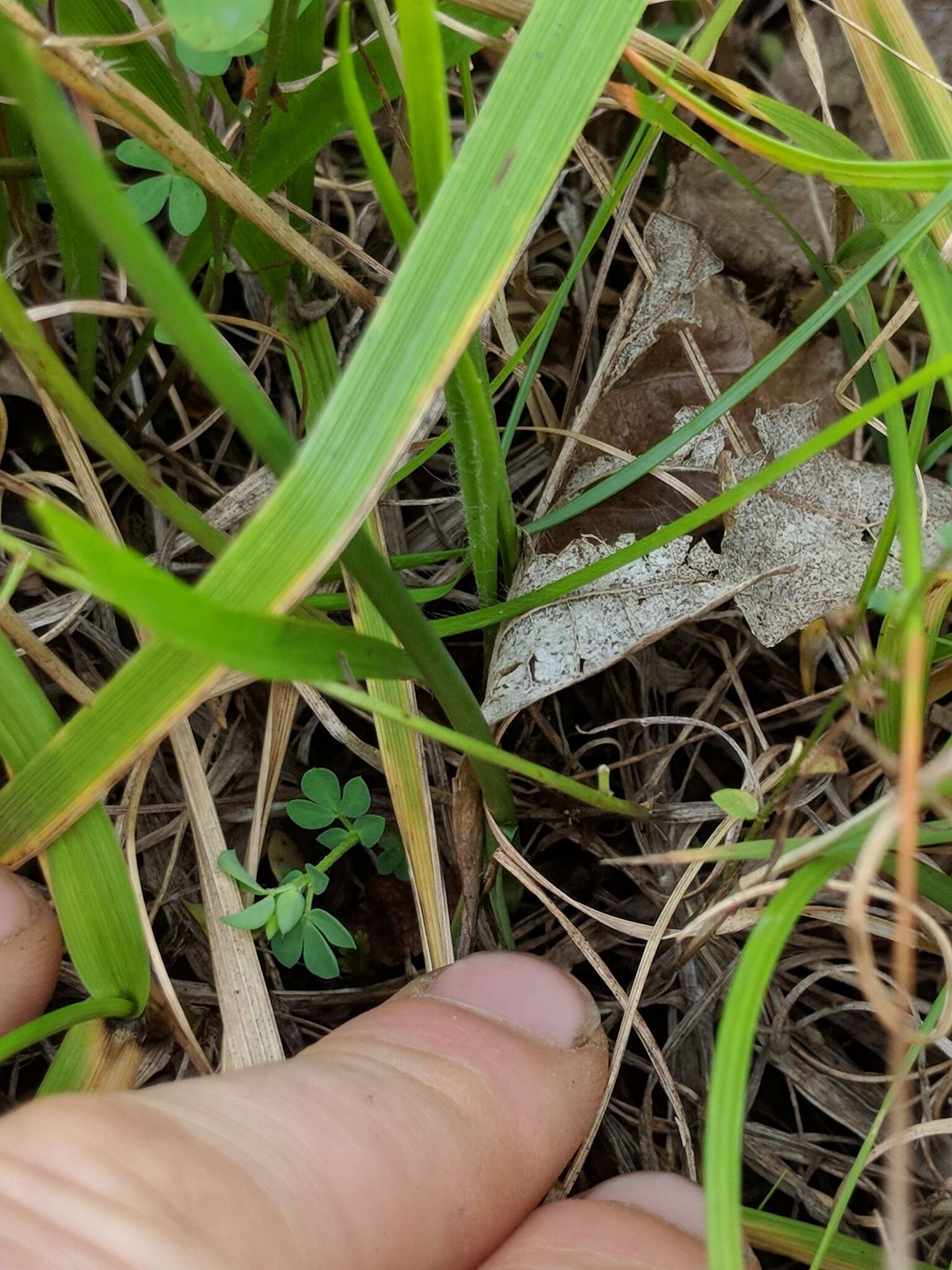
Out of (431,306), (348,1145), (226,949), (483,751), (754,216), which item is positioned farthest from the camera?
(754,216)

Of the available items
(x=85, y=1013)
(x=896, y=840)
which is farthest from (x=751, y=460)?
(x=85, y=1013)

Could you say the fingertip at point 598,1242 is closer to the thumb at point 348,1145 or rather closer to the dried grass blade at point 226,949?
the thumb at point 348,1145

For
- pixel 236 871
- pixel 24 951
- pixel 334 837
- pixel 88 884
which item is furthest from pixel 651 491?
pixel 24 951

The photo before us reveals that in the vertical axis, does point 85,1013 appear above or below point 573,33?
below

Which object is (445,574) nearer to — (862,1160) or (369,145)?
(369,145)

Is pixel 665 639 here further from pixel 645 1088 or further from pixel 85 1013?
pixel 85 1013

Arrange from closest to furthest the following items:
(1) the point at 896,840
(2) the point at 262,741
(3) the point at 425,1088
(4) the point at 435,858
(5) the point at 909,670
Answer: (5) the point at 909,670 < (1) the point at 896,840 < (3) the point at 425,1088 < (4) the point at 435,858 < (2) the point at 262,741

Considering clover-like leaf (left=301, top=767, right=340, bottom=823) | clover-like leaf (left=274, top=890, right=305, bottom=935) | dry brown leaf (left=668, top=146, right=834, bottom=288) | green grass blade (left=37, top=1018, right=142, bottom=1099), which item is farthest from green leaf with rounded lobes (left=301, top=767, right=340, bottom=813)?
dry brown leaf (left=668, top=146, right=834, bottom=288)
